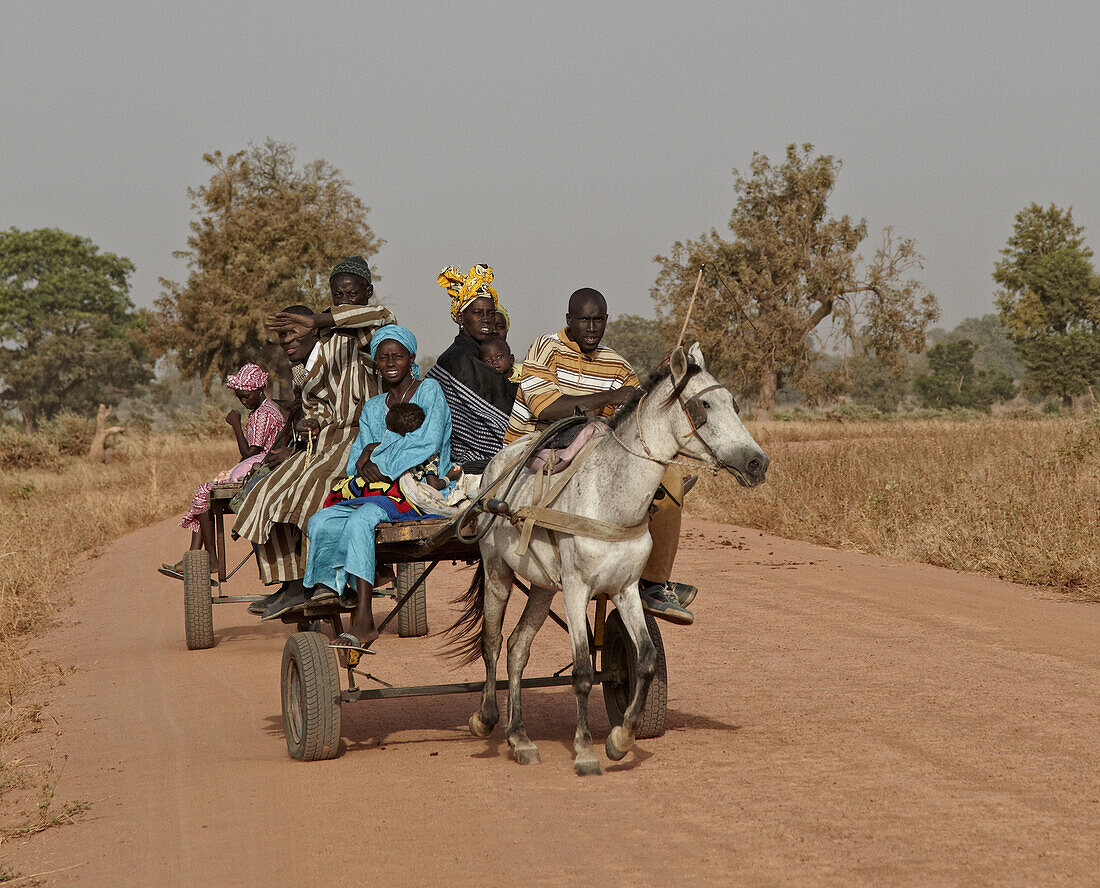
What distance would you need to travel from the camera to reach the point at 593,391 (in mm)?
6039

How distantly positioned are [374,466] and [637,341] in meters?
82.0

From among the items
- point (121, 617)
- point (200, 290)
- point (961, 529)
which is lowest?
point (121, 617)

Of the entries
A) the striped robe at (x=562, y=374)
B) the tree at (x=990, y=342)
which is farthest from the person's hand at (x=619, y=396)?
the tree at (x=990, y=342)

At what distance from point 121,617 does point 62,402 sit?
188ft

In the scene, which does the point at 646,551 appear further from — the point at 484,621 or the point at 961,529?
the point at 961,529

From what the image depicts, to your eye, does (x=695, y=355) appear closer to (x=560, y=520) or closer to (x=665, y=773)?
(x=560, y=520)

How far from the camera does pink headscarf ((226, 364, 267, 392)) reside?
389 inches

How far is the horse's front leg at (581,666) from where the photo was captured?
5250 millimetres

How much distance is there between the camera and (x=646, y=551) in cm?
525

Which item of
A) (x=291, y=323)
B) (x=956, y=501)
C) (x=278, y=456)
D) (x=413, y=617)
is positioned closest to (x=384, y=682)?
(x=278, y=456)

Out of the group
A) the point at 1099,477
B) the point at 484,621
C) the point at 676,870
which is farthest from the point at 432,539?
the point at 1099,477

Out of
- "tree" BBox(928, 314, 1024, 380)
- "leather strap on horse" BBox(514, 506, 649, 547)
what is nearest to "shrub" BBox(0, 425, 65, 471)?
"leather strap on horse" BBox(514, 506, 649, 547)

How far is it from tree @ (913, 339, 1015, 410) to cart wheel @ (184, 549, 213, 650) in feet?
169

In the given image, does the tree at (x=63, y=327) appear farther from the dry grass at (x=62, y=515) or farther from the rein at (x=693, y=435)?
the rein at (x=693, y=435)
